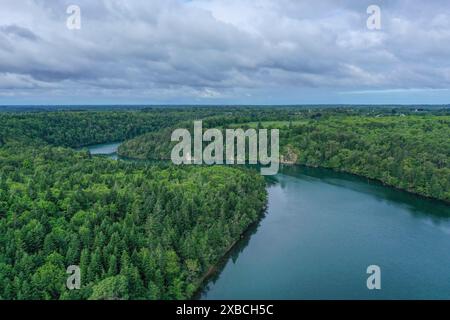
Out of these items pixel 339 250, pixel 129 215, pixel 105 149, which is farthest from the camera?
pixel 105 149

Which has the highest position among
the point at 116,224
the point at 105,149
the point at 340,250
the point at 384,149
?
the point at 384,149

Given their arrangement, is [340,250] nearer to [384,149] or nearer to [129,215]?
[129,215]

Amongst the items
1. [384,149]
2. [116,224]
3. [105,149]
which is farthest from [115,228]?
[105,149]

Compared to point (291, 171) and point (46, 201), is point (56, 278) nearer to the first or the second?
point (46, 201)

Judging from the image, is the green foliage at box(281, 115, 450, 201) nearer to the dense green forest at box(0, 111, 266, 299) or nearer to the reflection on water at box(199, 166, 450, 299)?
the reflection on water at box(199, 166, 450, 299)

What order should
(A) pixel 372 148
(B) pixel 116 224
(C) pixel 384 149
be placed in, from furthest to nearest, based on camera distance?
(A) pixel 372 148 → (C) pixel 384 149 → (B) pixel 116 224

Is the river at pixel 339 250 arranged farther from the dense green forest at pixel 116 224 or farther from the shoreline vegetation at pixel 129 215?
the dense green forest at pixel 116 224
